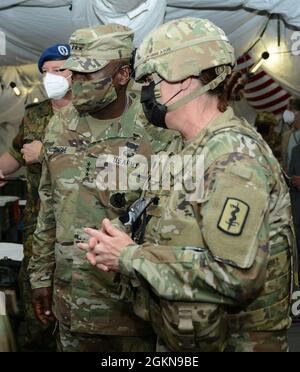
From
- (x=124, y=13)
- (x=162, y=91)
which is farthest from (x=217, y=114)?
(x=124, y=13)

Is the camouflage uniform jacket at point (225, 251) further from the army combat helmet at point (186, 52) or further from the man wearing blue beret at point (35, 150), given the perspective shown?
the man wearing blue beret at point (35, 150)

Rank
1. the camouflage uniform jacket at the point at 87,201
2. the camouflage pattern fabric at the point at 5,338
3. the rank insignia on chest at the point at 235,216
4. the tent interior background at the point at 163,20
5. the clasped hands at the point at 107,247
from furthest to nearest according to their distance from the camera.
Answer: the tent interior background at the point at 163,20
the camouflage pattern fabric at the point at 5,338
the camouflage uniform jacket at the point at 87,201
the clasped hands at the point at 107,247
the rank insignia on chest at the point at 235,216

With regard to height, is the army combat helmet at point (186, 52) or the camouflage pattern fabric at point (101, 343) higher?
the army combat helmet at point (186, 52)

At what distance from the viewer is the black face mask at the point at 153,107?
155 centimetres

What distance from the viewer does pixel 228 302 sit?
1378mm

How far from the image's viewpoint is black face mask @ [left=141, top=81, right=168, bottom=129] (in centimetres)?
155

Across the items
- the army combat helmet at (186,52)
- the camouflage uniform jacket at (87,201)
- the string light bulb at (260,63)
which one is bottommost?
the string light bulb at (260,63)

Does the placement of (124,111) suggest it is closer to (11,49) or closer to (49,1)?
(49,1)

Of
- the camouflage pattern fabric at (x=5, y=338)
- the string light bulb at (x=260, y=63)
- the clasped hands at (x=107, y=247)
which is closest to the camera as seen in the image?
the clasped hands at (x=107, y=247)

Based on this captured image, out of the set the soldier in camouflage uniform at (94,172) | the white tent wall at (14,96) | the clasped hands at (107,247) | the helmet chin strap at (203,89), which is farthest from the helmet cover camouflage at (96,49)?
the white tent wall at (14,96)

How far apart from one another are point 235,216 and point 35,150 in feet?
5.93

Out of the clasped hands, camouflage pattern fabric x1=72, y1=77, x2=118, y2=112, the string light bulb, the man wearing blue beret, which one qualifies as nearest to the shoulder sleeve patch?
the clasped hands

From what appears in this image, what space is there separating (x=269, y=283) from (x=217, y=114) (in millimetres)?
442

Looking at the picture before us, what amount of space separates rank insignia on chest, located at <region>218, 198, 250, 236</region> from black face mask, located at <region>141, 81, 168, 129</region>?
35cm
